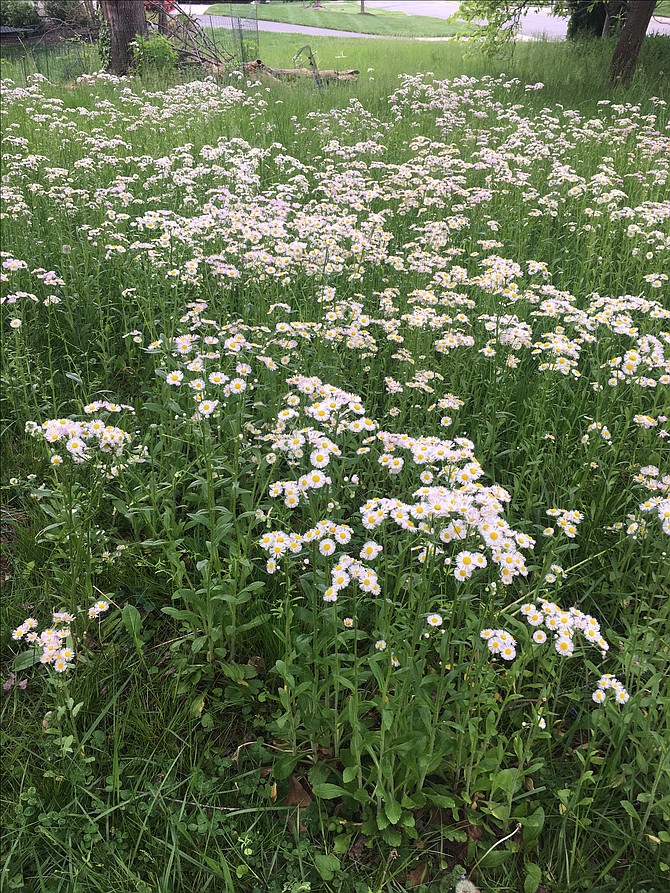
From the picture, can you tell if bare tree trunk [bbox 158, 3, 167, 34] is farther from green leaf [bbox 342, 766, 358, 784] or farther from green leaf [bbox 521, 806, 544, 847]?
green leaf [bbox 521, 806, 544, 847]

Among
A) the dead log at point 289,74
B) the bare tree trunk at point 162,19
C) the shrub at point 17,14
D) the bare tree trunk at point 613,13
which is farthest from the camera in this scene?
the shrub at point 17,14

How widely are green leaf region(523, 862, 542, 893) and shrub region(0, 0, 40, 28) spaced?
26.5m

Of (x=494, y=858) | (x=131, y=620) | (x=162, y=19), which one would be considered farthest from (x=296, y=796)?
(x=162, y=19)

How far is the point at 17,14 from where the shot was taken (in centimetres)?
2064

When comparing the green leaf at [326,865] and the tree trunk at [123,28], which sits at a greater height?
the tree trunk at [123,28]

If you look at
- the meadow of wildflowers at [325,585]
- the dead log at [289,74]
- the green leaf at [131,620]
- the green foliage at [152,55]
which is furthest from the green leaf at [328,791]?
the dead log at [289,74]

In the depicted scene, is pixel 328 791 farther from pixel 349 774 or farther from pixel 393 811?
pixel 393 811

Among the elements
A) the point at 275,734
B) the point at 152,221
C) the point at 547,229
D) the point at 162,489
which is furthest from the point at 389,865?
the point at 547,229

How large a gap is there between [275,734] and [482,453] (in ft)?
4.94

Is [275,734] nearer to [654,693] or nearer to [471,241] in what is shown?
[654,693]

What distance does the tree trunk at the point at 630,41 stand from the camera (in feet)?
32.3

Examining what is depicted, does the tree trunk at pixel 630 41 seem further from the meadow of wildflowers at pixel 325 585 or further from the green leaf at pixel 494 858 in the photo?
the green leaf at pixel 494 858

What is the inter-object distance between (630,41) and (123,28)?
849cm

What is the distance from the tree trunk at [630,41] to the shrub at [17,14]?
63.9 ft
